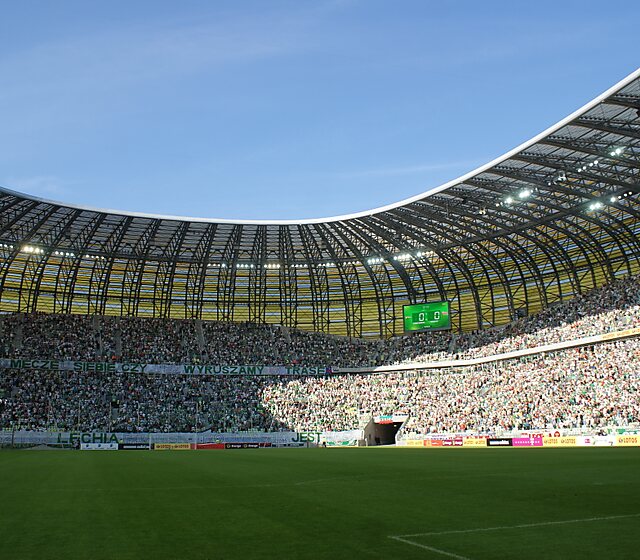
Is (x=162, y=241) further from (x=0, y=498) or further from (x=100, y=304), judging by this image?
(x=0, y=498)

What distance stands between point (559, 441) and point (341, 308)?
1464 inches

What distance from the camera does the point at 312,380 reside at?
257 feet

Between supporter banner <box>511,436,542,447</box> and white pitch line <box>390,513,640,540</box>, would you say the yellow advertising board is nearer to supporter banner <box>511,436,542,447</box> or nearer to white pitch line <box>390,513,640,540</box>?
supporter banner <box>511,436,542,447</box>

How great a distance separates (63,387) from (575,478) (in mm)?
61677

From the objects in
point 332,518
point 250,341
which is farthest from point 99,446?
point 332,518

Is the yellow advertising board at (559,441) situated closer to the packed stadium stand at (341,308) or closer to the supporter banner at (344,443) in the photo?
the packed stadium stand at (341,308)

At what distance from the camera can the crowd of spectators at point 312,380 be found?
58594 millimetres

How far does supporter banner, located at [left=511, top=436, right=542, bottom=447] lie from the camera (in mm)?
52844

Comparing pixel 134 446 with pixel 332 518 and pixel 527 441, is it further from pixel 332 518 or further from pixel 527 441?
pixel 332 518

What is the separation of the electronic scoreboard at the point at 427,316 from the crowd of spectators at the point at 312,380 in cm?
484

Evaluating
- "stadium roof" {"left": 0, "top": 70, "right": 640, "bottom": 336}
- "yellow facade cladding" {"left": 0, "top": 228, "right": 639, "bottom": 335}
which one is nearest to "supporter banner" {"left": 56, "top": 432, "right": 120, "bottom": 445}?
"stadium roof" {"left": 0, "top": 70, "right": 640, "bottom": 336}

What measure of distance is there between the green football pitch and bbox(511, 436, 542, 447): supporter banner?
34196 millimetres

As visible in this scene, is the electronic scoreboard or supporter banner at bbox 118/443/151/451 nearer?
supporter banner at bbox 118/443/151/451

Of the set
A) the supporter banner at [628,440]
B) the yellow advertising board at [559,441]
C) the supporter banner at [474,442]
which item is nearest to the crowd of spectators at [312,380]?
the supporter banner at [474,442]
